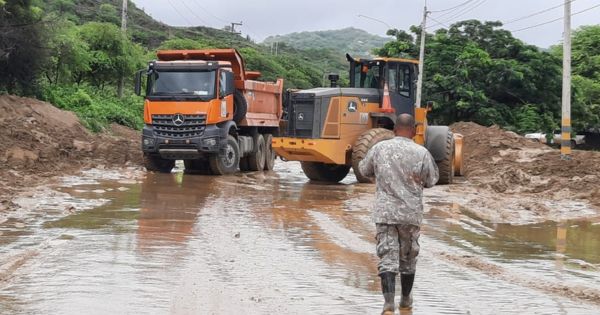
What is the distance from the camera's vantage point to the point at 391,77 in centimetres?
2180

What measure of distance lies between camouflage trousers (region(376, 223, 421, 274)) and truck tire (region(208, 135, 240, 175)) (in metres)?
15.8

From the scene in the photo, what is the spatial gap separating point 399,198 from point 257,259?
309cm

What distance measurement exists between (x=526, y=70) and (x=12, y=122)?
29.4 metres

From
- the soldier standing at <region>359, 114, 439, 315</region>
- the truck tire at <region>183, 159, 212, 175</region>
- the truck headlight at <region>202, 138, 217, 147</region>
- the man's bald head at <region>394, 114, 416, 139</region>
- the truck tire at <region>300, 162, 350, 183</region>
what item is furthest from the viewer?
the truck tire at <region>183, 159, 212, 175</region>

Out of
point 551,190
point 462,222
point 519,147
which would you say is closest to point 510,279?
point 462,222

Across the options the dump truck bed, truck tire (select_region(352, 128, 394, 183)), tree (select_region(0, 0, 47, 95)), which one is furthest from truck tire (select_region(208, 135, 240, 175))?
tree (select_region(0, 0, 47, 95))

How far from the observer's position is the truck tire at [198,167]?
2459 cm

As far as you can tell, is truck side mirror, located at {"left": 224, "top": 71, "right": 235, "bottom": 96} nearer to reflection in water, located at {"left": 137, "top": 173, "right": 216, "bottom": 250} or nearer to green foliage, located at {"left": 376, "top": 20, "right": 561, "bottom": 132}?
reflection in water, located at {"left": 137, "top": 173, "right": 216, "bottom": 250}

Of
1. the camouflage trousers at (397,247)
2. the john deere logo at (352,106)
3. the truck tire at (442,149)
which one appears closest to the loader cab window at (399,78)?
the john deere logo at (352,106)

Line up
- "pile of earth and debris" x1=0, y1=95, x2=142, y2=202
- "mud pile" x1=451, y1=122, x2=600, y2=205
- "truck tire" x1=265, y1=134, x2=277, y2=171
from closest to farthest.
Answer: "mud pile" x1=451, y1=122, x2=600, y2=205
"pile of earth and debris" x1=0, y1=95, x2=142, y2=202
"truck tire" x1=265, y1=134, x2=277, y2=171

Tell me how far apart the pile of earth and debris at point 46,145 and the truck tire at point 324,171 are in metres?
5.63

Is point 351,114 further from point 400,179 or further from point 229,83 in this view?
point 400,179

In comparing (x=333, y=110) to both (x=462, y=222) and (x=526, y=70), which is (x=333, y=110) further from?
(x=526, y=70)

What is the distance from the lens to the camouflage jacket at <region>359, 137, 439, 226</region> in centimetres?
750
